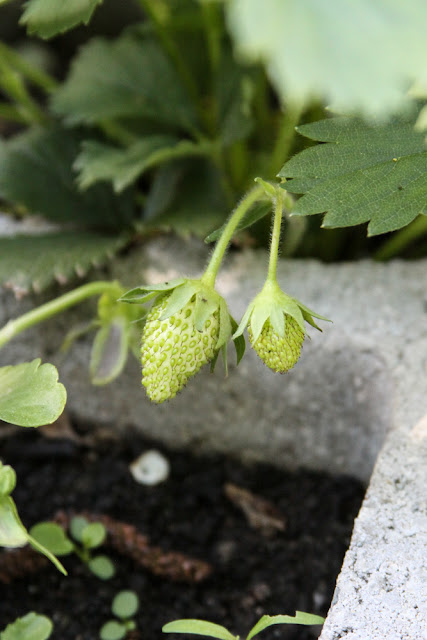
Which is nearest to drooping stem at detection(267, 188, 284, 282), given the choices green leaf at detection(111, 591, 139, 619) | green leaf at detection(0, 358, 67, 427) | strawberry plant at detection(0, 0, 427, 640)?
strawberry plant at detection(0, 0, 427, 640)

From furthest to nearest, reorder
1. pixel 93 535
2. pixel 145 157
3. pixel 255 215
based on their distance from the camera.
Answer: pixel 145 157
pixel 93 535
pixel 255 215

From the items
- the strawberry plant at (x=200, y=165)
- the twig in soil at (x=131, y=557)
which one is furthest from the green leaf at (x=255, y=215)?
the twig in soil at (x=131, y=557)

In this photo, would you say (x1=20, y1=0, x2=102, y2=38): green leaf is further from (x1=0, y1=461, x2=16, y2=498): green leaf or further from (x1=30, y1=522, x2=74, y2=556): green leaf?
(x1=30, y1=522, x2=74, y2=556): green leaf

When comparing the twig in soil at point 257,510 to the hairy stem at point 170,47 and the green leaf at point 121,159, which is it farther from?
the hairy stem at point 170,47

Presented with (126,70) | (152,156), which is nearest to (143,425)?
(152,156)

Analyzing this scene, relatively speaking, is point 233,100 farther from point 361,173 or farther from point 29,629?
point 29,629

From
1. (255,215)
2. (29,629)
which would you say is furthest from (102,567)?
(255,215)
